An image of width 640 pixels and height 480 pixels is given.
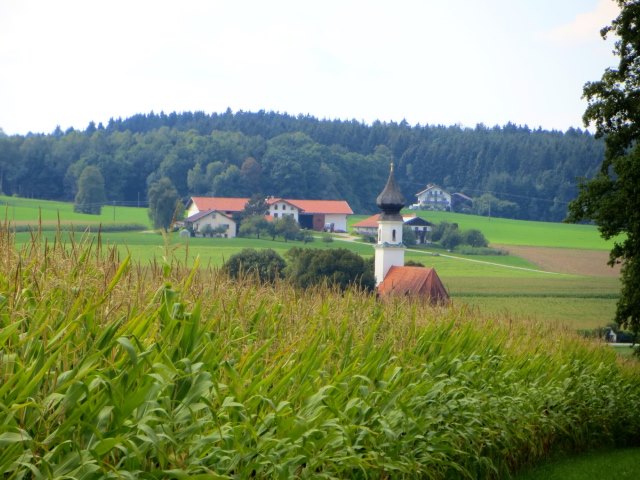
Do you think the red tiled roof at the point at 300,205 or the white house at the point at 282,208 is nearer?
the red tiled roof at the point at 300,205

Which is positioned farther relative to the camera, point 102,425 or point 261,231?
point 261,231

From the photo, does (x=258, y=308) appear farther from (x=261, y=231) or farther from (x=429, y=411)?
(x=261, y=231)

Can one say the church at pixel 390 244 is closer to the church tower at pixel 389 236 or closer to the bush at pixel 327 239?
the church tower at pixel 389 236

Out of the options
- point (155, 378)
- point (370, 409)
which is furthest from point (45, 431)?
point (370, 409)

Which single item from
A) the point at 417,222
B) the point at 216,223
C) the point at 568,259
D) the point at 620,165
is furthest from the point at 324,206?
the point at 620,165

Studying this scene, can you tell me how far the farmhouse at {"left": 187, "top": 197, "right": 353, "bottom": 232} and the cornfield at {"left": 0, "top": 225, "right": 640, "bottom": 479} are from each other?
95.2 m

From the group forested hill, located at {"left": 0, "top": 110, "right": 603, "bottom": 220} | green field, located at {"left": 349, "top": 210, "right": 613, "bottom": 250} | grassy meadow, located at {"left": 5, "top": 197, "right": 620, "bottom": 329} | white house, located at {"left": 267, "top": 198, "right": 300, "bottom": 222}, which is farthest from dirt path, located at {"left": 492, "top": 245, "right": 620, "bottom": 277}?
forested hill, located at {"left": 0, "top": 110, "right": 603, "bottom": 220}

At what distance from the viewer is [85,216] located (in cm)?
8794

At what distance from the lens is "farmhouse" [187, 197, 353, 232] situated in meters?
107

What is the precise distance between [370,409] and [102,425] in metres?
2.97

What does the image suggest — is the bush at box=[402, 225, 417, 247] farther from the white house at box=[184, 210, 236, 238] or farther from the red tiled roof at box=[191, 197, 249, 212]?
the red tiled roof at box=[191, 197, 249, 212]

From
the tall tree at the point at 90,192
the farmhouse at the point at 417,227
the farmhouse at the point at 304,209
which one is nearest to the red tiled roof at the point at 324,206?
the farmhouse at the point at 304,209

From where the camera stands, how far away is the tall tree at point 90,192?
91.7 meters

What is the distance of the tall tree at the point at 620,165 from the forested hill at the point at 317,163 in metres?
82.6
